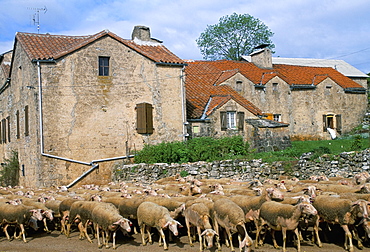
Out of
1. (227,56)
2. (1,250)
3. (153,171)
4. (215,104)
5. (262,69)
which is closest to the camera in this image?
(1,250)

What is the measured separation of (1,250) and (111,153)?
41.7 feet

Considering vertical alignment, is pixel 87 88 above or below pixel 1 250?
above

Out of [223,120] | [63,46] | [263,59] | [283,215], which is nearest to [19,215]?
[283,215]

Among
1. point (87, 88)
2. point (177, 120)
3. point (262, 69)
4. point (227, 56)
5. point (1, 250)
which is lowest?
point (1, 250)

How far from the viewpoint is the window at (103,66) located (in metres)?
23.2

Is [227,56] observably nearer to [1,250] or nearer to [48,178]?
[48,178]

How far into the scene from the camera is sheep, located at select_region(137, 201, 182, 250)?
951 centimetres

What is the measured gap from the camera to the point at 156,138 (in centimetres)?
2402

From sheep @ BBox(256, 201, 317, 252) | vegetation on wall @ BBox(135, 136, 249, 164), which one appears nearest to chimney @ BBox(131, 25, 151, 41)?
vegetation on wall @ BBox(135, 136, 249, 164)

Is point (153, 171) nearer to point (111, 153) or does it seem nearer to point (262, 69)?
point (111, 153)

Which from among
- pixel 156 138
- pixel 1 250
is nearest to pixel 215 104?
pixel 156 138

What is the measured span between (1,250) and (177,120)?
15364mm

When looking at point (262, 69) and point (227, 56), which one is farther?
point (227, 56)

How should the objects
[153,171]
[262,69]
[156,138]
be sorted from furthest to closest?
[262,69] → [156,138] → [153,171]
